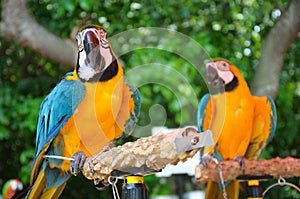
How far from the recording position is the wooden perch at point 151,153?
0.60 metres

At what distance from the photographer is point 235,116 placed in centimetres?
151

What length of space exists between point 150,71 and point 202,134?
32 cm

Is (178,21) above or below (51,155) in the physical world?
above

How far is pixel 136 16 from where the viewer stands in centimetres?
217

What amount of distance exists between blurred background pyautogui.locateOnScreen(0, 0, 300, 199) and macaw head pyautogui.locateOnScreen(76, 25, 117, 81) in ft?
2.20

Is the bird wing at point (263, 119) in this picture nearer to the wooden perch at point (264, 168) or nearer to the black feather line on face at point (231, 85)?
the black feather line on face at point (231, 85)

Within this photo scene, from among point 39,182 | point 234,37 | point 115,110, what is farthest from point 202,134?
point 234,37

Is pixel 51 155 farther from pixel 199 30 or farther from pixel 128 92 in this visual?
pixel 199 30

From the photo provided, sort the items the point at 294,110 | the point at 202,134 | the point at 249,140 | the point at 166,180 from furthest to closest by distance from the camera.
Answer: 1. the point at 294,110
2. the point at 166,180
3. the point at 249,140
4. the point at 202,134

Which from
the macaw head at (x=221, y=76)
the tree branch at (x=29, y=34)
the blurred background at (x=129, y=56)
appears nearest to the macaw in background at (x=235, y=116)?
the macaw head at (x=221, y=76)

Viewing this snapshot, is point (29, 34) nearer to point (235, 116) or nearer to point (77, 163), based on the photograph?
point (235, 116)

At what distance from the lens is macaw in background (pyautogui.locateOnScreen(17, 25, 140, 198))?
1117 millimetres

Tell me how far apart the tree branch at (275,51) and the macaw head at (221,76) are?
0.39 metres

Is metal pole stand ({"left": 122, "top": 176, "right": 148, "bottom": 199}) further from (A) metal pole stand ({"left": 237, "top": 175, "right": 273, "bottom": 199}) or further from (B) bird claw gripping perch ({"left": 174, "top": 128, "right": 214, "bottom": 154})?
(A) metal pole stand ({"left": 237, "top": 175, "right": 273, "bottom": 199})
